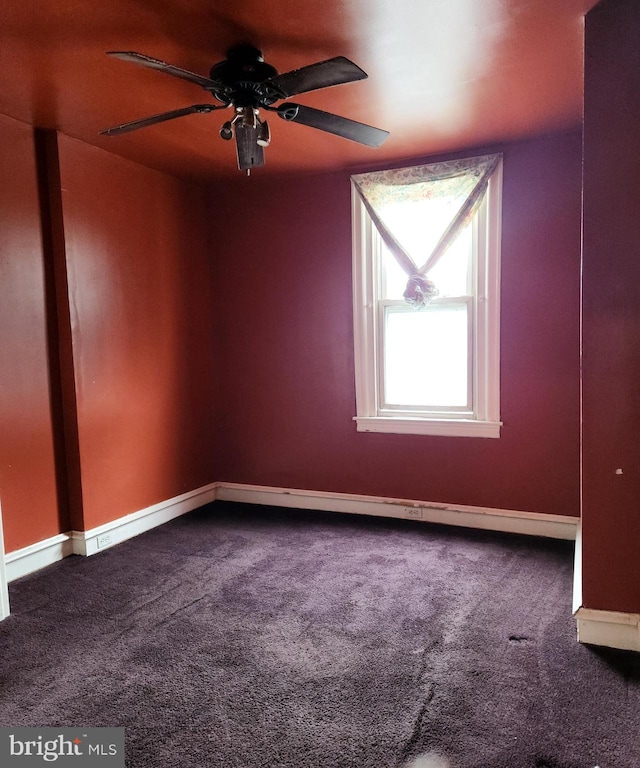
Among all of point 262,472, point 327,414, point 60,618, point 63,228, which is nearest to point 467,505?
point 327,414

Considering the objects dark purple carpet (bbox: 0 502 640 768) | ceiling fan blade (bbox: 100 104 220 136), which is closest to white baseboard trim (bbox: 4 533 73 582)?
dark purple carpet (bbox: 0 502 640 768)

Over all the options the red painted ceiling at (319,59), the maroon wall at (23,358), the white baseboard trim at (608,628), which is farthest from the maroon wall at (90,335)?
the white baseboard trim at (608,628)

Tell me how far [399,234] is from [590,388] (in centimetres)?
202

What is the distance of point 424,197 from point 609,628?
107 inches

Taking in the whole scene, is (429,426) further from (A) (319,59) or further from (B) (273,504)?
(A) (319,59)

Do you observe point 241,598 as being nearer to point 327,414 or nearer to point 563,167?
point 327,414

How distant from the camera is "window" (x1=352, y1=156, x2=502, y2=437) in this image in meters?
3.51

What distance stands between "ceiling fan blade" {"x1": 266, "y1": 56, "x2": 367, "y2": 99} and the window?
1642mm

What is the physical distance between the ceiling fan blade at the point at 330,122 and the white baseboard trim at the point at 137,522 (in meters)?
2.66

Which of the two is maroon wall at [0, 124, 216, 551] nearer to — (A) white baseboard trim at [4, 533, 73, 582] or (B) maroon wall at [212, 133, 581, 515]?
(A) white baseboard trim at [4, 533, 73, 582]

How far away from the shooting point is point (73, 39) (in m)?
2.18

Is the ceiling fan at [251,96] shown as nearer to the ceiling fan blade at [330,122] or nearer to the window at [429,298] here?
the ceiling fan blade at [330,122]

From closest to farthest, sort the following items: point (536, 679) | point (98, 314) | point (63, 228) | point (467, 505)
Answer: point (536, 679) < point (63, 228) < point (98, 314) < point (467, 505)

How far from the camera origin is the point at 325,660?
211cm
